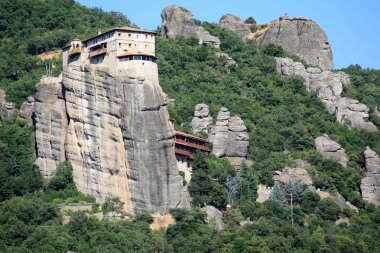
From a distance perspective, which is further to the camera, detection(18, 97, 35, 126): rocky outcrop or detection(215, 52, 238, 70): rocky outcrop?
detection(215, 52, 238, 70): rocky outcrop

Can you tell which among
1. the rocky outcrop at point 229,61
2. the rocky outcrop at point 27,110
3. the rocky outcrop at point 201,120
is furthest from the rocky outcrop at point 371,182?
the rocky outcrop at point 27,110

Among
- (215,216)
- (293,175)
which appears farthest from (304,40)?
(215,216)

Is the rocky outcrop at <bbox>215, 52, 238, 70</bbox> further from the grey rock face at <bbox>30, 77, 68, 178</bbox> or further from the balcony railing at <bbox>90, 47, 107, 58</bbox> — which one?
the grey rock face at <bbox>30, 77, 68, 178</bbox>

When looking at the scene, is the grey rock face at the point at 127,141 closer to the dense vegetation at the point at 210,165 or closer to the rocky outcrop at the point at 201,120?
the dense vegetation at the point at 210,165

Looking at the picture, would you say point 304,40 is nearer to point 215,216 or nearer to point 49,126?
point 49,126

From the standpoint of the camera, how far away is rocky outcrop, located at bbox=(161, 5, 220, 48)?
4272 inches

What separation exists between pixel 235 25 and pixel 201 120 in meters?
29.9

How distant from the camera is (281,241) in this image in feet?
257

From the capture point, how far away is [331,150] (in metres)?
92.4

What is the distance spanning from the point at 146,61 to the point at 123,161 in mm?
6936

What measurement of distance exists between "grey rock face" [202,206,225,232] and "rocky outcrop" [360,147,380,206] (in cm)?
1306

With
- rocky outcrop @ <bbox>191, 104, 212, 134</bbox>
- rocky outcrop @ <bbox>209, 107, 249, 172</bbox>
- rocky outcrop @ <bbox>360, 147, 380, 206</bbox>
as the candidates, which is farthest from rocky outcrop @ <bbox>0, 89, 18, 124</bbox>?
rocky outcrop @ <bbox>360, 147, 380, 206</bbox>

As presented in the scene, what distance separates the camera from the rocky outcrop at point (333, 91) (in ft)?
325

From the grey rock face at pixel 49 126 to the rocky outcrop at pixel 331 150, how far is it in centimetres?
2001
